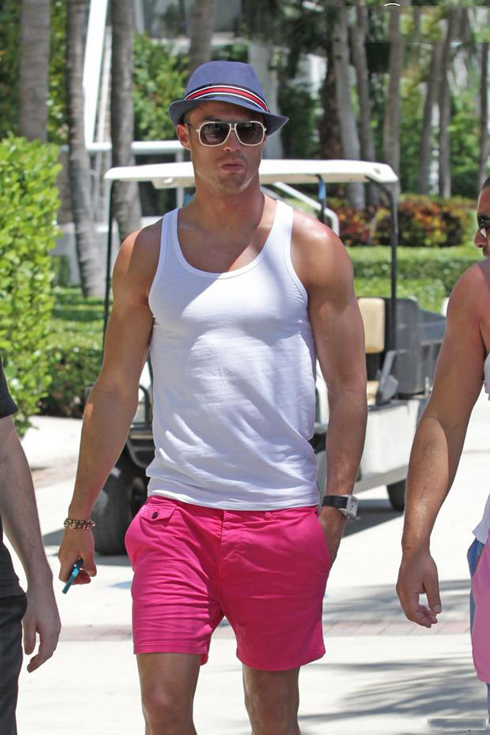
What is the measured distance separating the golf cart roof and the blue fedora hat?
4.69m

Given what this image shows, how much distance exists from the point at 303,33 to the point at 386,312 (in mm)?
29466

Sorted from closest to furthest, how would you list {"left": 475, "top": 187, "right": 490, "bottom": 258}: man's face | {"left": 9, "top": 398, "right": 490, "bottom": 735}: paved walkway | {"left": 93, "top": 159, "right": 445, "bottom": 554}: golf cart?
1. {"left": 475, "top": 187, "right": 490, "bottom": 258}: man's face
2. {"left": 9, "top": 398, "right": 490, "bottom": 735}: paved walkway
3. {"left": 93, "top": 159, "right": 445, "bottom": 554}: golf cart

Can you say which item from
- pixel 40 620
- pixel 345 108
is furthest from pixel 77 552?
pixel 345 108

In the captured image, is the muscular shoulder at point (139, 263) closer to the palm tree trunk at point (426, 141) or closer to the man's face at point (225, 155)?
the man's face at point (225, 155)

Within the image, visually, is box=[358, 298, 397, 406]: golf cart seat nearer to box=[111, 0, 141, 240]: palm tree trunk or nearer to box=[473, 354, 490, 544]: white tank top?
box=[473, 354, 490, 544]: white tank top

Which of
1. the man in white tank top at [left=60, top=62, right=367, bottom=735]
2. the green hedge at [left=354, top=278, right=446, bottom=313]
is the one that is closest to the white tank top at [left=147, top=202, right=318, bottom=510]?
the man in white tank top at [left=60, top=62, right=367, bottom=735]

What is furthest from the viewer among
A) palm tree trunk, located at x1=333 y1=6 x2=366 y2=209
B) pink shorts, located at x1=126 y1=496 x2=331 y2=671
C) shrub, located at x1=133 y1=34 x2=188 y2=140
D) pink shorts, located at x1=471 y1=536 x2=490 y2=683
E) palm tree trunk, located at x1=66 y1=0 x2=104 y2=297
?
shrub, located at x1=133 y1=34 x2=188 y2=140

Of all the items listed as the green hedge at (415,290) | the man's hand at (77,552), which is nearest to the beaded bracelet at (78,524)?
the man's hand at (77,552)

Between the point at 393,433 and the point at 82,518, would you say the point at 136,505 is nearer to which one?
the point at 393,433

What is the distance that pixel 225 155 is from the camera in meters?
3.80

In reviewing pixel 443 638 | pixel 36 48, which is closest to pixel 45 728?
pixel 443 638

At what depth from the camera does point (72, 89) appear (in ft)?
73.8

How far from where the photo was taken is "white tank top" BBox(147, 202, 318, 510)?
368cm

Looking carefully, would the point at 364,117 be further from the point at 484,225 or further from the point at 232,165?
the point at 484,225
